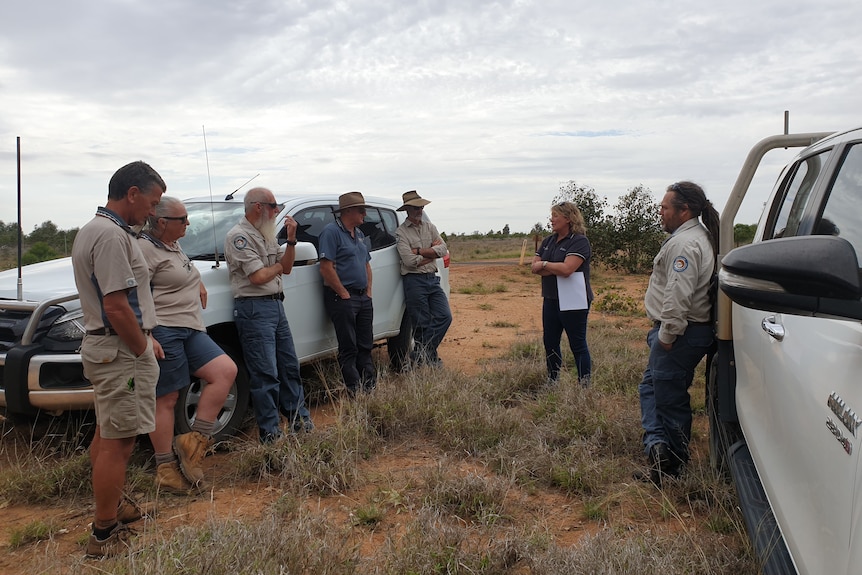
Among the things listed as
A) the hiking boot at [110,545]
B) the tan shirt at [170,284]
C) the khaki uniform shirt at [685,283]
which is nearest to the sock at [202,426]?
the tan shirt at [170,284]

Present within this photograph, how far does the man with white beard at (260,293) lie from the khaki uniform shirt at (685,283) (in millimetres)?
2461

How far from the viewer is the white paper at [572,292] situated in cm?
605

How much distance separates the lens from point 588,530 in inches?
146

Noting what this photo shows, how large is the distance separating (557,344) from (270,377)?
269 cm

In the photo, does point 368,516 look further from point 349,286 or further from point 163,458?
point 349,286

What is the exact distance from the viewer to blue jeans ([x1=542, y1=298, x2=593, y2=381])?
615 cm

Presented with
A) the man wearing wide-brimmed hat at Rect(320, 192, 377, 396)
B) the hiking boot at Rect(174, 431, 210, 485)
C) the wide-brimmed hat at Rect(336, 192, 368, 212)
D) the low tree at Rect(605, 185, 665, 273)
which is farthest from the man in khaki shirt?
the low tree at Rect(605, 185, 665, 273)

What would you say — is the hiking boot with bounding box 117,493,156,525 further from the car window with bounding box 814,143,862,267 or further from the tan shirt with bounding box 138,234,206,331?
the car window with bounding box 814,143,862,267

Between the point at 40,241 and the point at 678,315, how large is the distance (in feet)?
94.5

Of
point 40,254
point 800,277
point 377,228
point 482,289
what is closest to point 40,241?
point 40,254

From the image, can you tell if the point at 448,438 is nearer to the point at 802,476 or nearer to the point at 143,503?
the point at 143,503

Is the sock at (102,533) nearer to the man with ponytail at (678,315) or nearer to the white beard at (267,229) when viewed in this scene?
the white beard at (267,229)

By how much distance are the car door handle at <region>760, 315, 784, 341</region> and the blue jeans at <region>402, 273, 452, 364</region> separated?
4.36 metres

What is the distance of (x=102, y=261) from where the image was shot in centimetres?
325
